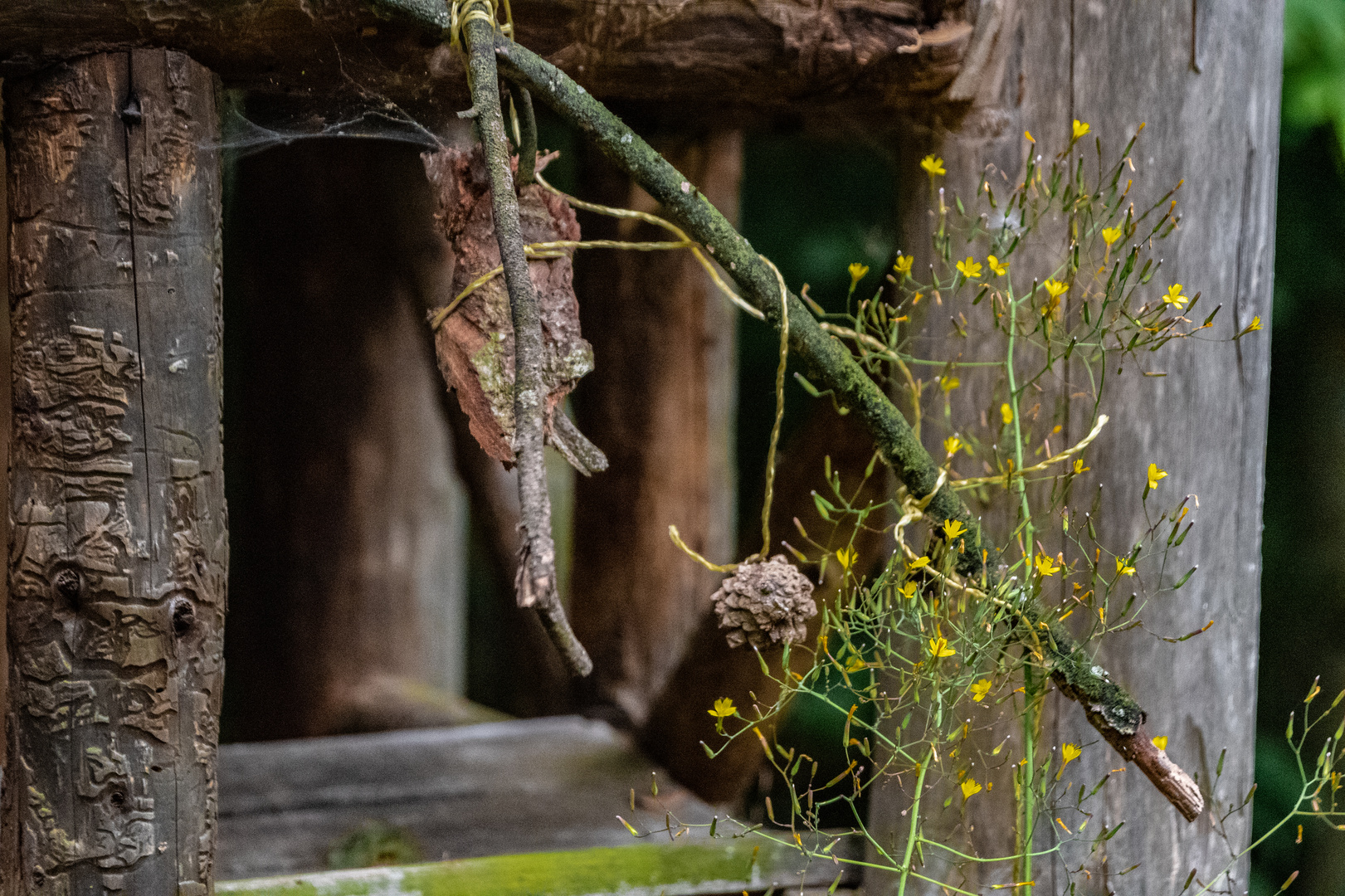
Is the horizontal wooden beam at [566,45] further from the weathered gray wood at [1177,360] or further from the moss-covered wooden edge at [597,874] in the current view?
the moss-covered wooden edge at [597,874]

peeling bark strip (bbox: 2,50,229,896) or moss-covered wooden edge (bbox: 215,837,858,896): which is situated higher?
peeling bark strip (bbox: 2,50,229,896)

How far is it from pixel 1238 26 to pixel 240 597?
3132 mm

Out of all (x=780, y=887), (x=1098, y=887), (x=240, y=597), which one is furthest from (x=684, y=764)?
(x=240, y=597)

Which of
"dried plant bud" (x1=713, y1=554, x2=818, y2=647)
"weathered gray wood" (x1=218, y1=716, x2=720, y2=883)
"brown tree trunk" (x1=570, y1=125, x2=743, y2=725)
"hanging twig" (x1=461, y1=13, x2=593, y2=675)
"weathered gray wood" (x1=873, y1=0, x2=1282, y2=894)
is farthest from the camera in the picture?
"brown tree trunk" (x1=570, y1=125, x2=743, y2=725)

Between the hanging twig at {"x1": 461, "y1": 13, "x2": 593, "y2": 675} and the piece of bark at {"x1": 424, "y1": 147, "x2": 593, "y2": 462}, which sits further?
the piece of bark at {"x1": 424, "y1": 147, "x2": 593, "y2": 462}

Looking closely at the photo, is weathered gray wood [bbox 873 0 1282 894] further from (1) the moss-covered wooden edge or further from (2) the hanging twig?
(2) the hanging twig

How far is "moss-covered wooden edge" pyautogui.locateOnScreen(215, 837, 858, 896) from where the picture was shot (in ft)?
4.69

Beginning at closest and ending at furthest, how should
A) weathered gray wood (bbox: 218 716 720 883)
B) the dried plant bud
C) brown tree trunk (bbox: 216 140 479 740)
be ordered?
the dried plant bud, weathered gray wood (bbox: 218 716 720 883), brown tree trunk (bbox: 216 140 479 740)

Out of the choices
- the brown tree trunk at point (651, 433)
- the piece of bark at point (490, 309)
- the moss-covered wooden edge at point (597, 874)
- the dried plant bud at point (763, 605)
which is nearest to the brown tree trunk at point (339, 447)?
the brown tree trunk at point (651, 433)

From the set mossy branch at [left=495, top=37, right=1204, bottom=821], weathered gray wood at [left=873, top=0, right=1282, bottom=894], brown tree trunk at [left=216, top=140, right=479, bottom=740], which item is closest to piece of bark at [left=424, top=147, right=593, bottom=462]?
mossy branch at [left=495, top=37, right=1204, bottom=821]

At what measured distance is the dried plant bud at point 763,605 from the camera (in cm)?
103

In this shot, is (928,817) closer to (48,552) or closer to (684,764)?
(684,764)

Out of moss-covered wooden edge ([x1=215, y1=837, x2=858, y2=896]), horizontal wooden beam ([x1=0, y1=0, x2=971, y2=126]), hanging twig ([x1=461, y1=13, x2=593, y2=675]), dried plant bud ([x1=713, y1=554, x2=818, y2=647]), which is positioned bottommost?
moss-covered wooden edge ([x1=215, y1=837, x2=858, y2=896])

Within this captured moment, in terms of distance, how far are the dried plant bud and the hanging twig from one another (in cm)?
22
